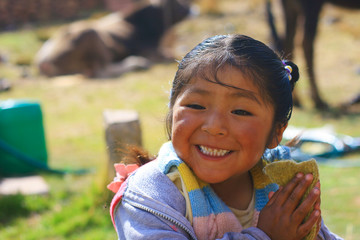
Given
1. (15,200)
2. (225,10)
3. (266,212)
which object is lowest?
(225,10)

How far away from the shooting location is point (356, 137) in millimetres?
5961

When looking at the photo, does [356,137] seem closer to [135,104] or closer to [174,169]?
[135,104]

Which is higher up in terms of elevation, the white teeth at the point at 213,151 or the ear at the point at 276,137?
the white teeth at the point at 213,151

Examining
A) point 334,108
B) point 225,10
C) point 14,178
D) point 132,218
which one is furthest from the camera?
point 225,10

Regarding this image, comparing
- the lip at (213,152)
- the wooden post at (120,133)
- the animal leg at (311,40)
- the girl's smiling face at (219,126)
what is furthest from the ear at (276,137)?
the animal leg at (311,40)

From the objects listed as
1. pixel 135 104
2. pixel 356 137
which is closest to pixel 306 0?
pixel 356 137

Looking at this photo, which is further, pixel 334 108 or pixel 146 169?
pixel 334 108

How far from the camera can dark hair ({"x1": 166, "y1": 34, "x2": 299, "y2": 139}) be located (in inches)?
65.4

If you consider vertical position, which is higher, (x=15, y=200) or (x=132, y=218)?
(x=132, y=218)

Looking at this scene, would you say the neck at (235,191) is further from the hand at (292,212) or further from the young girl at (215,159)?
the hand at (292,212)

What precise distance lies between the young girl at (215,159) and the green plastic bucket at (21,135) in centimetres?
374

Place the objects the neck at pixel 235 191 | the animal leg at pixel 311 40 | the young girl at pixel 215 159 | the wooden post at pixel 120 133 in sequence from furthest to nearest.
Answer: the animal leg at pixel 311 40, the wooden post at pixel 120 133, the neck at pixel 235 191, the young girl at pixel 215 159

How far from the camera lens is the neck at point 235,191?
182cm

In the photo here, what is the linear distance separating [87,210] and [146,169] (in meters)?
2.55
